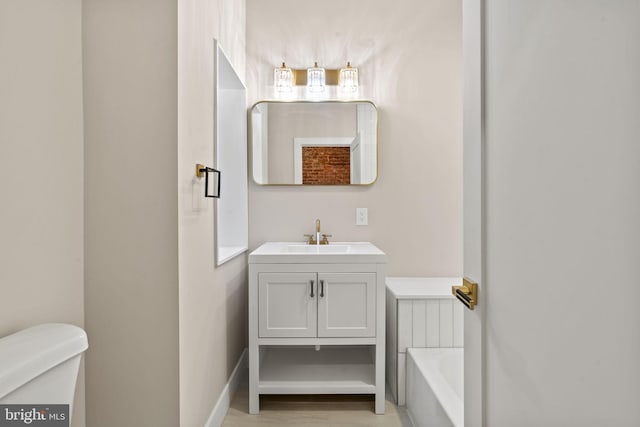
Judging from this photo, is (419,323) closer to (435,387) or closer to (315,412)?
(435,387)

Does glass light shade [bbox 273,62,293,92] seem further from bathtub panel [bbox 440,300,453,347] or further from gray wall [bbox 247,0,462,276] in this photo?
bathtub panel [bbox 440,300,453,347]

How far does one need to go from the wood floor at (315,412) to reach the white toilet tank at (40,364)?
4.06ft

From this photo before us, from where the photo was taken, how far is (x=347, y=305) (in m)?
1.98

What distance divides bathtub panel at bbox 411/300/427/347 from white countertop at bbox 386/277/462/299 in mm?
50

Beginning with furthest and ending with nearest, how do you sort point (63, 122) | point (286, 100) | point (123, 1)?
point (286, 100) < point (123, 1) < point (63, 122)

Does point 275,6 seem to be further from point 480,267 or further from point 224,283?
point 480,267

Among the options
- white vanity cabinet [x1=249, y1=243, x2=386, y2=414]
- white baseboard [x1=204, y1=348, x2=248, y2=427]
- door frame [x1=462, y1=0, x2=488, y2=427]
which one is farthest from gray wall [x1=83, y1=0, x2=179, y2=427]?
door frame [x1=462, y1=0, x2=488, y2=427]

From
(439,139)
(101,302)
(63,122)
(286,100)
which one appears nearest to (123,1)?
(63,122)

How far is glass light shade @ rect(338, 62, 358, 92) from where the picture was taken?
251 centimetres

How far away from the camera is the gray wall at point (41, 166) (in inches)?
37.4

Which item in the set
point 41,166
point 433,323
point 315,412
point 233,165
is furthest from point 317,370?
point 41,166

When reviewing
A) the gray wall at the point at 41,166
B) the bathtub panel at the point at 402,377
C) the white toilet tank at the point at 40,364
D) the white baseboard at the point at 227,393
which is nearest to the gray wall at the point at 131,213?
the gray wall at the point at 41,166

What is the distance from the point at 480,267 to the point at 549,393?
0.98ft

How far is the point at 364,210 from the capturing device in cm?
256
